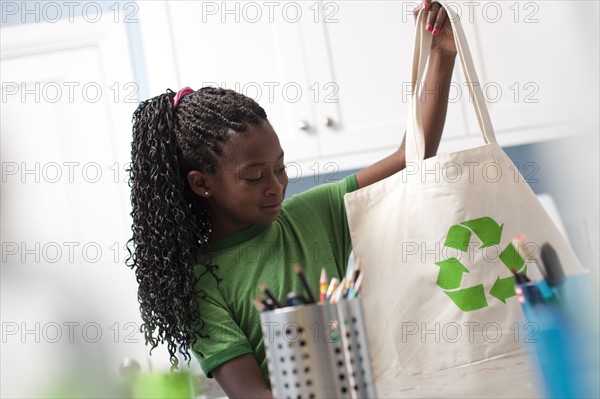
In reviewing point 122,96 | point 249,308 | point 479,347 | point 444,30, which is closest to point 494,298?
point 479,347

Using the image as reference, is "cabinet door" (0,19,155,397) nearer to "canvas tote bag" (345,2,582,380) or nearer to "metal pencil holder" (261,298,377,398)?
"canvas tote bag" (345,2,582,380)

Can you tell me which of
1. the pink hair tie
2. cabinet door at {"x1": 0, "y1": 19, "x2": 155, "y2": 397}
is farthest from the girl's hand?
cabinet door at {"x1": 0, "y1": 19, "x2": 155, "y2": 397}

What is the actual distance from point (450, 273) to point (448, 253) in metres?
0.03

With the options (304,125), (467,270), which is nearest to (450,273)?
(467,270)

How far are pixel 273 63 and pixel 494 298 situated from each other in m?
1.48

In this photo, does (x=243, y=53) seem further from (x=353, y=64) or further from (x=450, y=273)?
(x=450, y=273)

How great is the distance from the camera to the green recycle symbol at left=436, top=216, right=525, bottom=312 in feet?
3.79

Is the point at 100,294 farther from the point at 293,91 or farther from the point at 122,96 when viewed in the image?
the point at 293,91

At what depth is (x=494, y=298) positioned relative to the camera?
116cm

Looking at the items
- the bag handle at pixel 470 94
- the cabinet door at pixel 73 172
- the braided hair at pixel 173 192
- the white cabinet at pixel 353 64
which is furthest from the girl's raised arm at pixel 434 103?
the cabinet door at pixel 73 172

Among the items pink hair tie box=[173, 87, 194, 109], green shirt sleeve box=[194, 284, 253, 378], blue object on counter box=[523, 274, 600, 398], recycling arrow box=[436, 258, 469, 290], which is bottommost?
green shirt sleeve box=[194, 284, 253, 378]

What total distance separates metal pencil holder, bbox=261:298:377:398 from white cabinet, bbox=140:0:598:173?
5.78 feet

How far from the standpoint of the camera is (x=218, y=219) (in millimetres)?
1326

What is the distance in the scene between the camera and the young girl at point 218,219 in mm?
1234
